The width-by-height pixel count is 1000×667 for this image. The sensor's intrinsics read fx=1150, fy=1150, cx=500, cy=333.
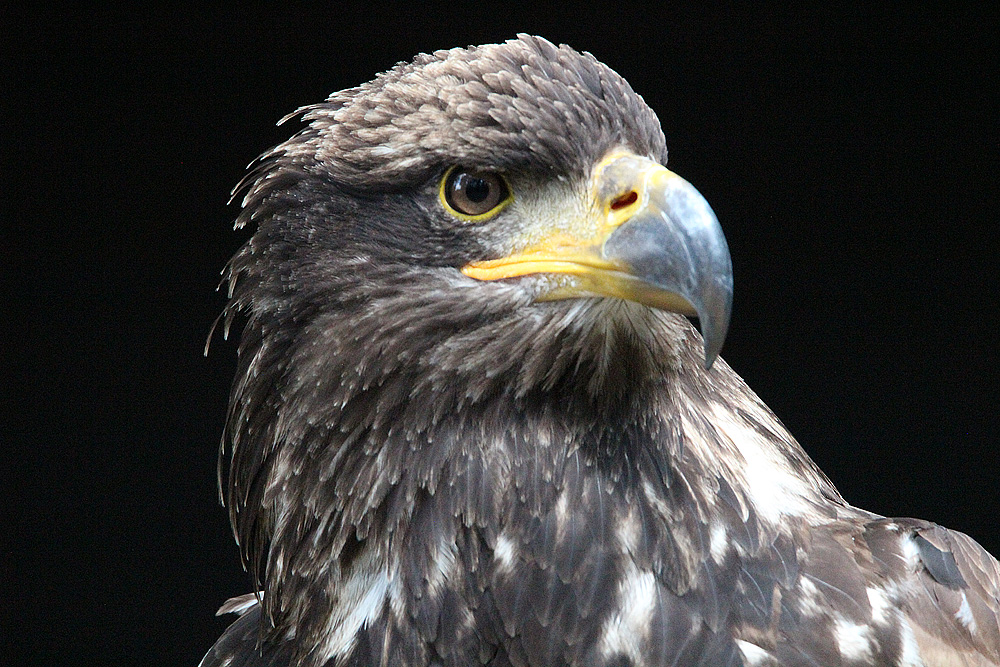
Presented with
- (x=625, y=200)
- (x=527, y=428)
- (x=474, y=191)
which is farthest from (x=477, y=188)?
(x=527, y=428)

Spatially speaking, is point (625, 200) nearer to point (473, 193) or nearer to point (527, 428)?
point (473, 193)

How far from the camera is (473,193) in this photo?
2.17 meters

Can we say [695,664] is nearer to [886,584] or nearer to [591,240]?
[886,584]

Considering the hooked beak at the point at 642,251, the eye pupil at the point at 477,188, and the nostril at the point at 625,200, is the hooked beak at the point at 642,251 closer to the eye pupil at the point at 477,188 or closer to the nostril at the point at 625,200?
the nostril at the point at 625,200

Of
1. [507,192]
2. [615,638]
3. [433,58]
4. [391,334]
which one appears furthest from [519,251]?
[615,638]

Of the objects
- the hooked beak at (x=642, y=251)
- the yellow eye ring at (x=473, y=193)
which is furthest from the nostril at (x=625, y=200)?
the yellow eye ring at (x=473, y=193)

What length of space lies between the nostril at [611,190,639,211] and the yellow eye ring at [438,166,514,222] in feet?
0.66

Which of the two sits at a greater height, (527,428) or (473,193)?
(473,193)

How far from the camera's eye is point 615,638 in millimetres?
2168

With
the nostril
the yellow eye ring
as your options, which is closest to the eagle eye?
the yellow eye ring

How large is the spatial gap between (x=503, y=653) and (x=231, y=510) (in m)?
0.81

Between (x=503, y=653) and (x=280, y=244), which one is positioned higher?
(x=280, y=244)

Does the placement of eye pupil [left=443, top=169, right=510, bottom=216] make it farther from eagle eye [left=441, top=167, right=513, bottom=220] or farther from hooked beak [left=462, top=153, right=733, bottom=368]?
hooked beak [left=462, top=153, right=733, bottom=368]

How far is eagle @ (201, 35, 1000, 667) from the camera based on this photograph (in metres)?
2.15
